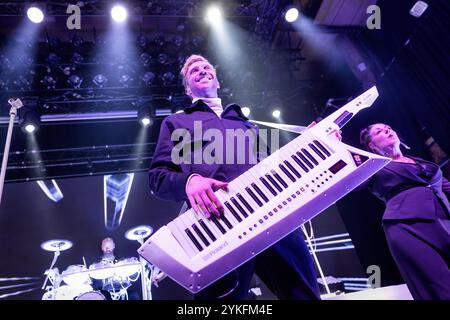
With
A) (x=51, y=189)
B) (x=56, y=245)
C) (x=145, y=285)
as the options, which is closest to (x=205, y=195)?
(x=145, y=285)

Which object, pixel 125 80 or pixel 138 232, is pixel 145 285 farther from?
pixel 125 80

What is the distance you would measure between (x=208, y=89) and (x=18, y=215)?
15.0 feet

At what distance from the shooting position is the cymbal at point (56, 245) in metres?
5.04

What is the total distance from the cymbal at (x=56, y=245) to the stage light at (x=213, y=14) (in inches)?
156

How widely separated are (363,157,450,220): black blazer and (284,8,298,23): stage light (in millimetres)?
3150

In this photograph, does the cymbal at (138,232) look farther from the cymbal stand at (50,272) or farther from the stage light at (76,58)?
the stage light at (76,58)

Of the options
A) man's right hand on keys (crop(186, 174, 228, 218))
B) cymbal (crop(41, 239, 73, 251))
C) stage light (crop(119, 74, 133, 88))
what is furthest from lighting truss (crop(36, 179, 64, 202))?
man's right hand on keys (crop(186, 174, 228, 218))

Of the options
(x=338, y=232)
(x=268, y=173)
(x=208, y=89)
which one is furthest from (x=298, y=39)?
(x=268, y=173)

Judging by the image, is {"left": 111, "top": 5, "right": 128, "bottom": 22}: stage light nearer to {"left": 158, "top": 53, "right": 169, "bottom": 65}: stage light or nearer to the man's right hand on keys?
{"left": 158, "top": 53, "right": 169, "bottom": 65}: stage light

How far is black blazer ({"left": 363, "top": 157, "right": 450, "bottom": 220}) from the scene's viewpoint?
208cm

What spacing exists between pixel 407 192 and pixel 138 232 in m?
4.20

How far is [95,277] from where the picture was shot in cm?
488

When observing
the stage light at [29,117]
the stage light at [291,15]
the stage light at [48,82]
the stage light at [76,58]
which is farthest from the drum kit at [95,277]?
the stage light at [291,15]
